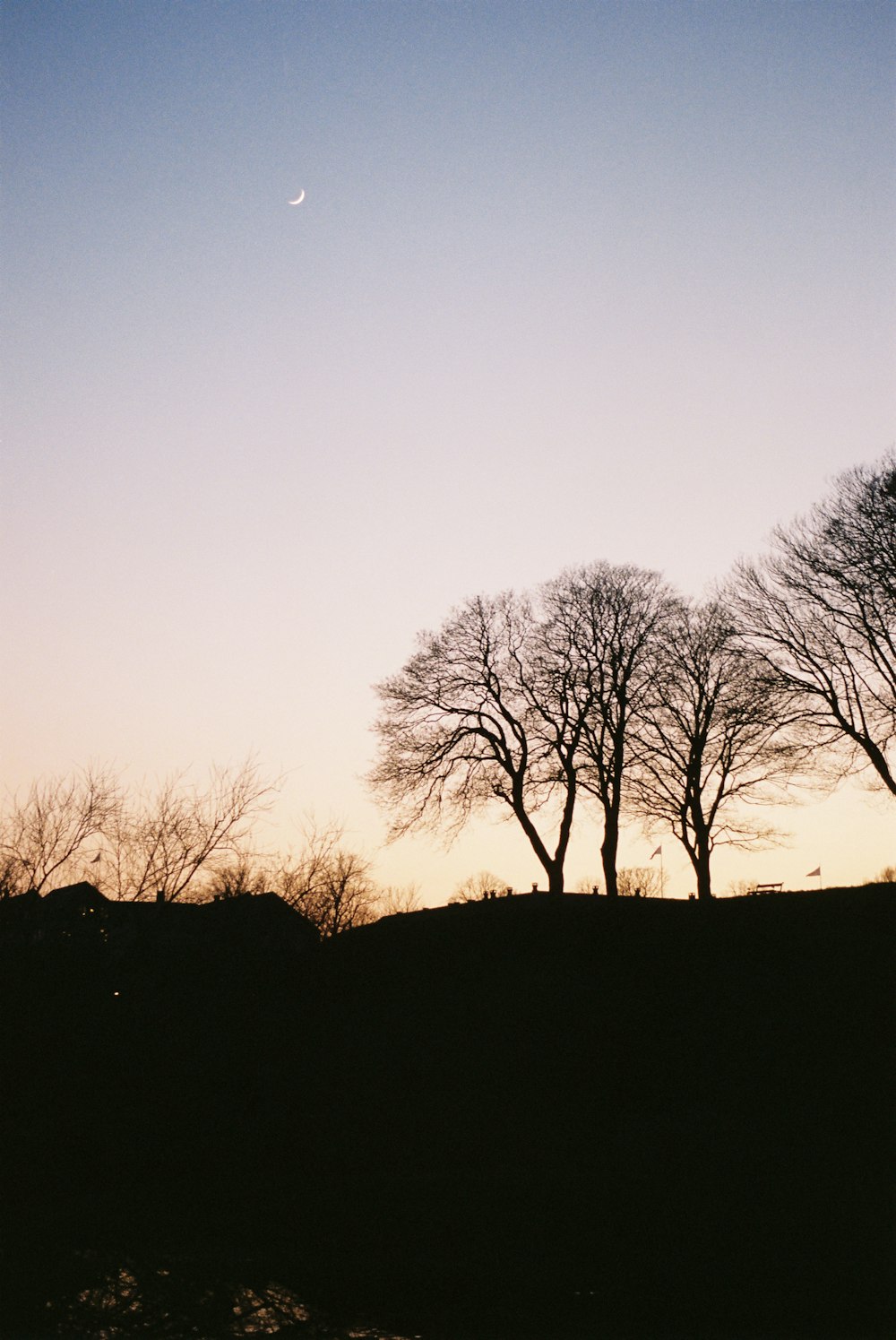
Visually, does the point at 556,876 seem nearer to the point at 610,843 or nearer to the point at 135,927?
the point at 610,843

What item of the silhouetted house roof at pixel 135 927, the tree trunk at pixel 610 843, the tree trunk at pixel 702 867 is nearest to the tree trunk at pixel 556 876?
the tree trunk at pixel 610 843

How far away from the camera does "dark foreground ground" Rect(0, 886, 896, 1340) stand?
229 inches

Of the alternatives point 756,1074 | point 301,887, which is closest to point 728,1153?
point 756,1074

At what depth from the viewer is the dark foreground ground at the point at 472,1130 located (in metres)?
5.82

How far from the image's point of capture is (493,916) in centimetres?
1641

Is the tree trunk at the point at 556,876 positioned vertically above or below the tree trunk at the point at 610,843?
below

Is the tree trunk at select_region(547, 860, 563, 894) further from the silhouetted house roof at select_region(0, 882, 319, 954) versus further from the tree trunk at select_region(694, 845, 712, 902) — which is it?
the silhouetted house roof at select_region(0, 882, 319, 954)

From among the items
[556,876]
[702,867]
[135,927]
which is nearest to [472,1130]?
[135,927]

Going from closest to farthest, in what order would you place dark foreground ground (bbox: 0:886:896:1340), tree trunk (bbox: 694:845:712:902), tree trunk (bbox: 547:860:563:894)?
dark foreground ground (bbox: 0:886:896:1340)
tree trunk (bbox: 547:860:563:894)
tree trunk (bbox: 694:845:712:902)

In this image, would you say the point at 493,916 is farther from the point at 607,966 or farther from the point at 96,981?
the point at 96,981

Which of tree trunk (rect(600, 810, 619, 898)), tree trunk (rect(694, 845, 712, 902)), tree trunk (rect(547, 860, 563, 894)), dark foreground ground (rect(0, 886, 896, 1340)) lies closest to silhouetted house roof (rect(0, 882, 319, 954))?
dark foreground ground (rect(0, 886, 896, 1340))

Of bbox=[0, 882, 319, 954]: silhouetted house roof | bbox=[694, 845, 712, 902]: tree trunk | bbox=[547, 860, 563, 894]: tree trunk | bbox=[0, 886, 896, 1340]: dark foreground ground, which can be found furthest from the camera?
bbox=[694, 845, 712, 902]: tree trunk

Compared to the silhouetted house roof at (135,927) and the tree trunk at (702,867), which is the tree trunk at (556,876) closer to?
the tree trunk at (702,867)

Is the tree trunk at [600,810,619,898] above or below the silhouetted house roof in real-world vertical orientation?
above
